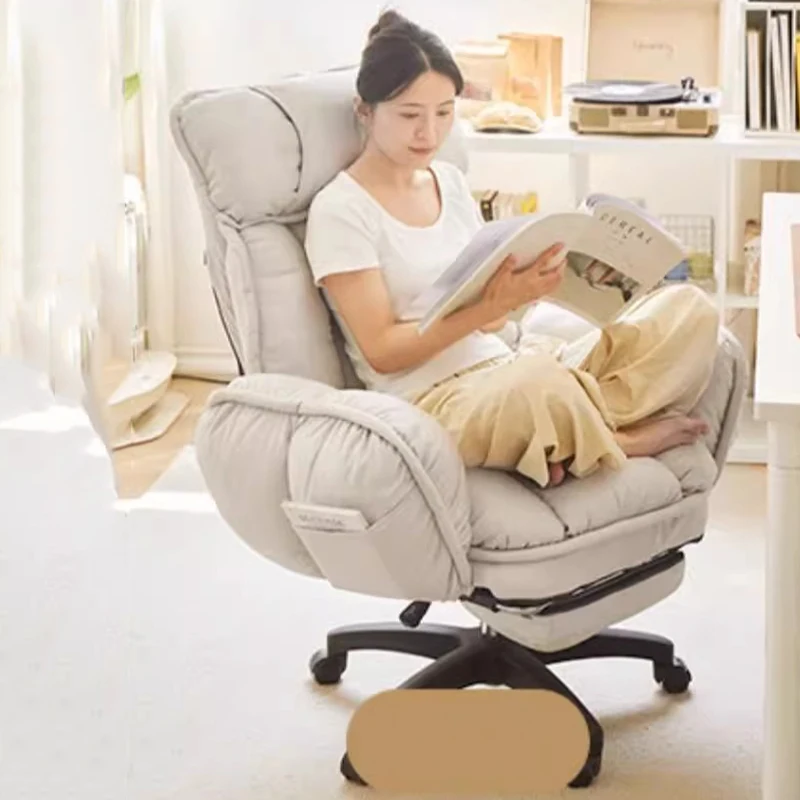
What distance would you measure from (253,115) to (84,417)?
51.5 inches

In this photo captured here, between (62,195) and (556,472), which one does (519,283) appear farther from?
(62,195)

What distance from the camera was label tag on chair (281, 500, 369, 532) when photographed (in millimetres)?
1636

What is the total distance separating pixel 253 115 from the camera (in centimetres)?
189

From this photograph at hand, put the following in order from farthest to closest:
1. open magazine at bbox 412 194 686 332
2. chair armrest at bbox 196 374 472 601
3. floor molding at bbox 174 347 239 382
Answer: floor molding at bbox 174 347 239 382
open magazine at bbox 412 194 686 332
chair armrest at bbox 196 374 472 601

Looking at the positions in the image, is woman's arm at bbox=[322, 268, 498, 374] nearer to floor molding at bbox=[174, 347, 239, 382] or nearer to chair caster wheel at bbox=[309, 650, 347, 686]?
floor molding at bbox=[174, 347, 239, 382]

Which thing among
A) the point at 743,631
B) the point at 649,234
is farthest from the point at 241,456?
the point at 743,631

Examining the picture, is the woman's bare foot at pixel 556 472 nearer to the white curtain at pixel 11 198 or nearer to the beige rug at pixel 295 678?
the beige rug at pixel 295 678

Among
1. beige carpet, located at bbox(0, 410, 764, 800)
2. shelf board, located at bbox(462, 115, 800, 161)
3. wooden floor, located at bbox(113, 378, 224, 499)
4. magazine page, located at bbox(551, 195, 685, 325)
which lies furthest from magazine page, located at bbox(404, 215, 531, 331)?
shelf board, located at bbox(462, 115, 800, 161)

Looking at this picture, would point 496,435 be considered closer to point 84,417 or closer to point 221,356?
point 84,417

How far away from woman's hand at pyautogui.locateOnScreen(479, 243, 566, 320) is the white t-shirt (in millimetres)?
124

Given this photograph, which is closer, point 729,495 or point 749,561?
point 749,561

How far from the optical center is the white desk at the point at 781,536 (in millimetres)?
1312

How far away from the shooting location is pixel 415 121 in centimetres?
187

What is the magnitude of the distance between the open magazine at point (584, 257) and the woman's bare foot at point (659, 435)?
0.16m
